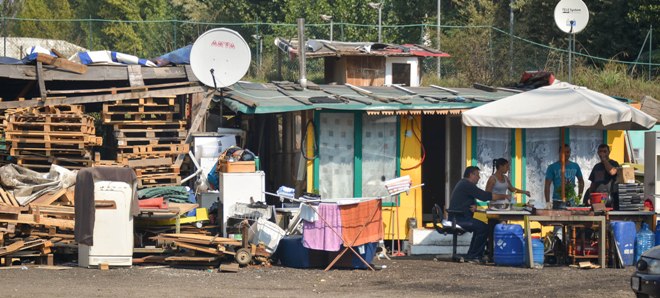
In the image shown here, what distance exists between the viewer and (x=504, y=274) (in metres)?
15.6

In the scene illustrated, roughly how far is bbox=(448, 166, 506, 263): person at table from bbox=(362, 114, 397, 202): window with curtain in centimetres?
205

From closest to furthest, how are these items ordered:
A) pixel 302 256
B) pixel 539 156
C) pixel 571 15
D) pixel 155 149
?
pixel 302 256
pixel 155 149
pixel 539 156
pixel 571 15

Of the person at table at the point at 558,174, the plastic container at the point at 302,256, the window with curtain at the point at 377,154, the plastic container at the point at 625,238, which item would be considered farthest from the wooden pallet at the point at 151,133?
the plastic container at the point at 625,238

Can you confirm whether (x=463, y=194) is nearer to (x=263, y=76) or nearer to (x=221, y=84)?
(x=221, y=84)

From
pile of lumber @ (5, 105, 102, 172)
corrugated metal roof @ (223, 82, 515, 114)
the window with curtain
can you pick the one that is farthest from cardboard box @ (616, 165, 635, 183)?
pile of lumber @ (5, 105, 102, 172)

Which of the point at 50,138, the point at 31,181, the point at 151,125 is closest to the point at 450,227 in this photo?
the point at 151,125

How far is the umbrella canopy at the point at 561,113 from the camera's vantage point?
53.9ft

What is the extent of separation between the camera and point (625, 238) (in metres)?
16.4

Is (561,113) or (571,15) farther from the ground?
(571,15)

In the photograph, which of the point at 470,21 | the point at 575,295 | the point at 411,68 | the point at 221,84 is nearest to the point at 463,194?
the point at 575,295

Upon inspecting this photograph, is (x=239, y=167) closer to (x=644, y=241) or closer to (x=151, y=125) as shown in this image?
(x=151, y=125)

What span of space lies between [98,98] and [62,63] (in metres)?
0.87

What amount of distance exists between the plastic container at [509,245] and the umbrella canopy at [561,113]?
5.05 ft

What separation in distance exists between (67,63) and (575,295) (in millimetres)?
9897
